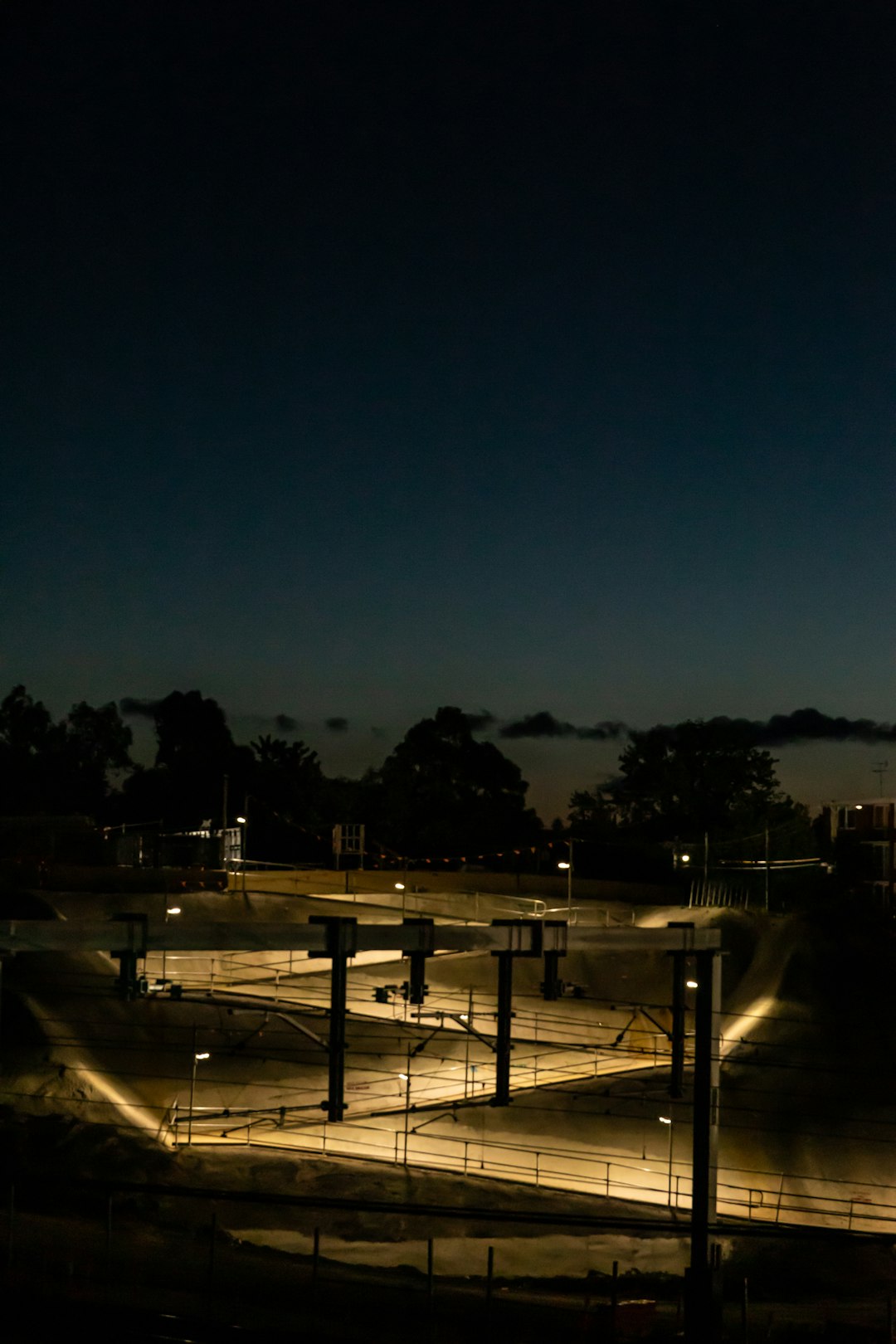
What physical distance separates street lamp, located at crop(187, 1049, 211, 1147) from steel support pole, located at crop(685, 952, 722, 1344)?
12959 mm

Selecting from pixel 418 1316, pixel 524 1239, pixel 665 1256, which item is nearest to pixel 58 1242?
pixel 418 1316

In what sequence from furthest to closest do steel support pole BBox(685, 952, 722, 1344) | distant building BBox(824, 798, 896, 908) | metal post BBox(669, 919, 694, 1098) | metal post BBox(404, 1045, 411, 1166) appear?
1. distant building BBox(824, 798, 896, 908)
2. metal post BBox(404, 1045, 411, 1166)
3. metal post BBox(669, 919, 694, 1098)
4. steel support pole BBox(685, 952, 722, 1344)

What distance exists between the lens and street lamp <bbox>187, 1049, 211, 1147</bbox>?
23.5 meters

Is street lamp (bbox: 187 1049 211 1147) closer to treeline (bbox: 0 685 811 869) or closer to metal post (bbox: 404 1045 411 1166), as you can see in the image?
metal post (bbox: 404 1045 411 1166)

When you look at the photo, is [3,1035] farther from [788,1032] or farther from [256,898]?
[788,1032]

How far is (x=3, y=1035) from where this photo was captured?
2362 cm

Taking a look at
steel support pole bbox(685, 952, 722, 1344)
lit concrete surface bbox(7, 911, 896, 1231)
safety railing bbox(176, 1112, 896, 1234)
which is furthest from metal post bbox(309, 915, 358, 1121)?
safety railing bbox(176, 1112, 896, 1234)

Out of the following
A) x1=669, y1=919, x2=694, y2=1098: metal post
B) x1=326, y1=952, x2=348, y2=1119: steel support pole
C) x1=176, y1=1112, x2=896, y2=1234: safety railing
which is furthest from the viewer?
x1=176, y1=1112, x2=896, y2=1234: safety railing

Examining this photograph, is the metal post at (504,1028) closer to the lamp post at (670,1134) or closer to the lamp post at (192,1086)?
the lamp post at (670,1134)

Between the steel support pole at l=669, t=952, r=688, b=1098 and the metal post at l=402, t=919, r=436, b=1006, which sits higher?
the metal post at l=402, t=919, r=436, b=1006

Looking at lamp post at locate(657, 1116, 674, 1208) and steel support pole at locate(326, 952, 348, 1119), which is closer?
steel support pole at locate(326, 952, 348, 1119)

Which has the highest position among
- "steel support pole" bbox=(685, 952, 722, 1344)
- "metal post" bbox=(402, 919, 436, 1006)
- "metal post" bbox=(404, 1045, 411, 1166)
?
"metal post" bbox=(402, 919, 436, 1006)

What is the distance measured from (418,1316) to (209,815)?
4757cm

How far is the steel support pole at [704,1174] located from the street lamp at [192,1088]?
13.0 metres
